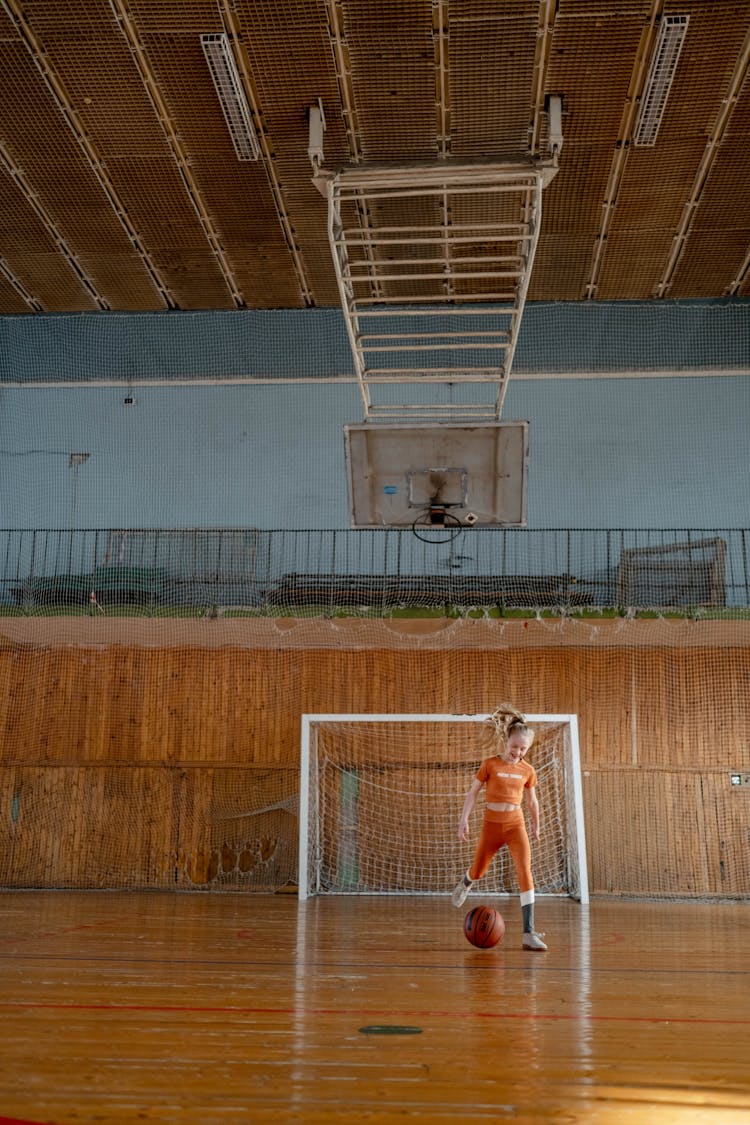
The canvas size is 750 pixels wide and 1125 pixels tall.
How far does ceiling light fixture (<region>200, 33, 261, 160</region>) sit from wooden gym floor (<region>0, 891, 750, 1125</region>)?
30.6 feet

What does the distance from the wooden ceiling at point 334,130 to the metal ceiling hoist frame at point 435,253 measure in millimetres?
489

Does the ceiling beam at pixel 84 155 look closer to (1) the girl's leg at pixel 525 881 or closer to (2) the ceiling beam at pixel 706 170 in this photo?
(2) the ceiling beam at pixel 706 170

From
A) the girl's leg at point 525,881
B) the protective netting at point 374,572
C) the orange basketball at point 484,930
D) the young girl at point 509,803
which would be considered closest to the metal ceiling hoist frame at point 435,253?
the protective netting at point 374,572

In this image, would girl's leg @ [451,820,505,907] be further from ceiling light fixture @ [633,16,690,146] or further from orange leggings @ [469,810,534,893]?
ceiling light fixture @ [633,16,690,146]

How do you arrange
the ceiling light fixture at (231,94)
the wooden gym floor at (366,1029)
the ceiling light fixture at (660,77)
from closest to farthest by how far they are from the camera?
the wooden gym floor at (366,1029) → the ceiling light fixture at (660,77) → the ceiling light fixture at (231,94)

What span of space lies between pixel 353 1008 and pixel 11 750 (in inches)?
500

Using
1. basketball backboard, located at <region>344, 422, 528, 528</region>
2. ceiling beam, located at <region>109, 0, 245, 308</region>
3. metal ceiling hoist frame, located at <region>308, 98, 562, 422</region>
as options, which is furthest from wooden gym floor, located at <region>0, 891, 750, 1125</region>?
ceiling beam, located at <region>109, 0, 245, 308</region>

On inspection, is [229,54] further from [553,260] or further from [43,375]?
[43,375]

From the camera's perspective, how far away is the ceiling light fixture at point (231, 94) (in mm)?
11516

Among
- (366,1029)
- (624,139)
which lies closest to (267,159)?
(624,139)

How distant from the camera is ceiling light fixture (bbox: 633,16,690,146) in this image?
439 inches

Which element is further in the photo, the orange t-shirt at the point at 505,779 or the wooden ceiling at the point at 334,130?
the wooden ceiling at the point at 334,130

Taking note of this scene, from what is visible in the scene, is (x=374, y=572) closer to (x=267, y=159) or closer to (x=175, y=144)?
(x=267, y=159)

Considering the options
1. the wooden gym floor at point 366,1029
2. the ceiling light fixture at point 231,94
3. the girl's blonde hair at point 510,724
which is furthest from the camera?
the ceiling light fixture at point 231,94
